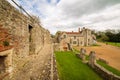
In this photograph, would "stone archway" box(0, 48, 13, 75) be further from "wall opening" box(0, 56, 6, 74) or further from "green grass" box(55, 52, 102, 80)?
"green grass" box(55, 52, 102, 80)

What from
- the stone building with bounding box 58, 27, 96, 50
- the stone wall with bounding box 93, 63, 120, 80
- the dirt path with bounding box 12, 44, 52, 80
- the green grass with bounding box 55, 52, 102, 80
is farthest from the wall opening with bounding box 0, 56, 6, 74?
the stone building with bounding box 58, 27, 96, 50

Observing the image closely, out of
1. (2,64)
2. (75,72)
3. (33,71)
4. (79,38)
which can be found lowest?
(75,72)

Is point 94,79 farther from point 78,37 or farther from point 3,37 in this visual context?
point 78,37

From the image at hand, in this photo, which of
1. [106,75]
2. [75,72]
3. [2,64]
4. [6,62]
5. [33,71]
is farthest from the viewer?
[75,72]

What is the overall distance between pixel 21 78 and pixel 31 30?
273 inches

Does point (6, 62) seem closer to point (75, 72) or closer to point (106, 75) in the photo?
point (75, 72)

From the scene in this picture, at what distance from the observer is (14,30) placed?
264 inches

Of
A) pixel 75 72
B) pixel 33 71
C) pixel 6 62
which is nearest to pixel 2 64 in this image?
pixel 6 62

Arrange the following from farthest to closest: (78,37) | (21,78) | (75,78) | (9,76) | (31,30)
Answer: (78,37), (31,30), (75,78), (21,78), (9,76)

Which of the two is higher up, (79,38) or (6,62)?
(79,38)

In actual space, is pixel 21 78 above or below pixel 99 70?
above

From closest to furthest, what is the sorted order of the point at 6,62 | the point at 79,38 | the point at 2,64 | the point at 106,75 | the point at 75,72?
the point at 2,64 → the point at 6,62 → the point at 106,75 → the point at 75,72 → the point at 79,38

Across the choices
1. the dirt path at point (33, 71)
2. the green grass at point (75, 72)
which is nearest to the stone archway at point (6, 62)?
the dirt path at point (33, 71)

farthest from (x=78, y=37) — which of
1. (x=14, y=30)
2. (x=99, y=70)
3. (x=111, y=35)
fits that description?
(x=14, y=30)
